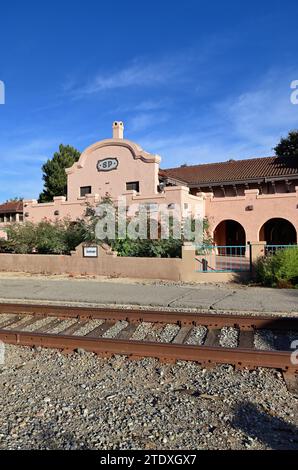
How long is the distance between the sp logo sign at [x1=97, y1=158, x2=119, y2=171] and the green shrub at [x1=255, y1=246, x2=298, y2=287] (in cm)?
1564

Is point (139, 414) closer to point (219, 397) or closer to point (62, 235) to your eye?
point (219, 397)

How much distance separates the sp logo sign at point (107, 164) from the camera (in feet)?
85.6

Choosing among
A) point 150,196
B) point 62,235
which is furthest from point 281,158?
point 62,235

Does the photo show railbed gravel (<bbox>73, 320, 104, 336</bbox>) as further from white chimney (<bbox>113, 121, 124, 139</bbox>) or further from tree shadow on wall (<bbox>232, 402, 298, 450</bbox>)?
white chimney (<bbox>113, 121, 124, 139</bbox>)

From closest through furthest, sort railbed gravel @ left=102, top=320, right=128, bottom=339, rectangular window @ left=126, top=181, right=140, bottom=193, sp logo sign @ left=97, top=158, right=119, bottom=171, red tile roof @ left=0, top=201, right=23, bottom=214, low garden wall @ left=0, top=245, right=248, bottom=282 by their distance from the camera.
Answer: railbed gravel @ left=102, top=320, right=128, bottom=339
low garden wall @ left=0, top=245, right=248, bottom=282
rectangular window @ left=126, top=181, right=140, bottom=193
sp logo sign @ left=97, top=158, right=119, bottom=171
red tile roof @ left=0, top=201, right=23, bottom=214

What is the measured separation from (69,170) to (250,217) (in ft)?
44.6

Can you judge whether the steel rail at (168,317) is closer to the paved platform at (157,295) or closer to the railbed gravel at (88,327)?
the railbed gravel at (88,327)

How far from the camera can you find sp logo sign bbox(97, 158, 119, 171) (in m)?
26.1

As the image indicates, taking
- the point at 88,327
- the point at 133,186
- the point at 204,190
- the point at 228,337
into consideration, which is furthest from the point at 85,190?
the point at 228,337

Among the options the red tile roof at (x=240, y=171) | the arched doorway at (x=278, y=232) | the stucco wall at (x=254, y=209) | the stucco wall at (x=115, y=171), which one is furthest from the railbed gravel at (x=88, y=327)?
the red tile roof at (x=240, y=171)

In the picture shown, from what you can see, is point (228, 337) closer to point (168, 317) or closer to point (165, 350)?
point (168, 317)

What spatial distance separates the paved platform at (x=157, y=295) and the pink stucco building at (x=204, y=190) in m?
9.61

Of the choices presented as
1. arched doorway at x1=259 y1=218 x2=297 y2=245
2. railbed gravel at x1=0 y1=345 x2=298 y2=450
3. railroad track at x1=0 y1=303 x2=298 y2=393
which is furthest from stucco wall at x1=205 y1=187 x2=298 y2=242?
railbed gravel at x1=0 y1=345 x2=298 y2=450

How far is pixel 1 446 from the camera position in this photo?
139 inches
